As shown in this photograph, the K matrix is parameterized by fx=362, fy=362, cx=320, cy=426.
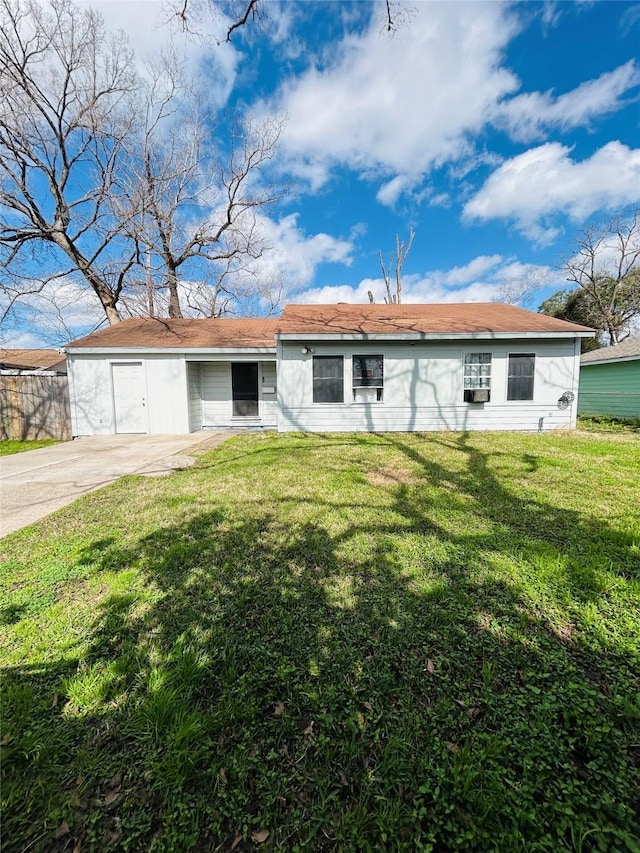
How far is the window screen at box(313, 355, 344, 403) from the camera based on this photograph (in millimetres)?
9414

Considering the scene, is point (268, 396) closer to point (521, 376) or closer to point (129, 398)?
point (129, 398)

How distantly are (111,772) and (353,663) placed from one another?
1085 millimetres

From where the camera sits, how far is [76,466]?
6.34m

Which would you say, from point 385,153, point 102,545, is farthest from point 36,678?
point 385,153

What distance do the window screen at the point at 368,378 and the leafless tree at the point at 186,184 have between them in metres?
10.4

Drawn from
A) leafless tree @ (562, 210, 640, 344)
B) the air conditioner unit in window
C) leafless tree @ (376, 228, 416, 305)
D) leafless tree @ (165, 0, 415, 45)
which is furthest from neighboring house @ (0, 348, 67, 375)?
leafless tree @ (562, 210, 640, 344)

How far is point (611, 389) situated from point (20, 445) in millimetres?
18621

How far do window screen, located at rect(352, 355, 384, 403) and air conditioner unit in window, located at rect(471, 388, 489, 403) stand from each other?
2.39m

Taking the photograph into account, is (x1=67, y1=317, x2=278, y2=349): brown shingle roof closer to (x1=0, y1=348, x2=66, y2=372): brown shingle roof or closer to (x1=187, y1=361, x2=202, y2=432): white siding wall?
(x1=187, y1=361, x2=202, y2=432): white siding wall

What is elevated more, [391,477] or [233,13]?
[233,13]

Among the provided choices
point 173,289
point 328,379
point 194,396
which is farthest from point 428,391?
point 173,289

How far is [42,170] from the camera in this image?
510 inches

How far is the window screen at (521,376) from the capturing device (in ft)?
30.7

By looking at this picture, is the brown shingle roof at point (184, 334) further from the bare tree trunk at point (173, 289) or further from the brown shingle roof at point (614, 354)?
the brown shingle roof at point (614, 354)
